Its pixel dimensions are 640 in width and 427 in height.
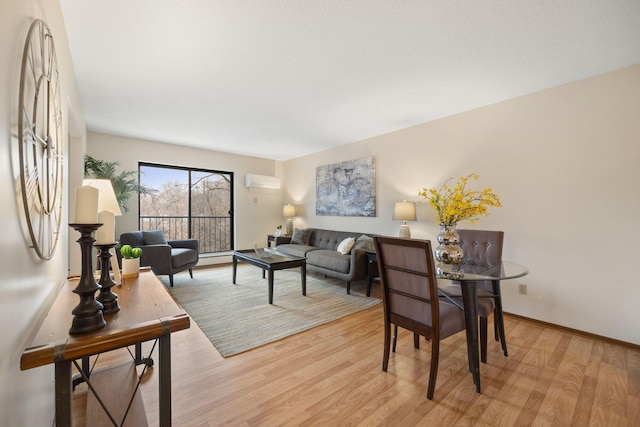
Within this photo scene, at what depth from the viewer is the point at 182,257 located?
394cm

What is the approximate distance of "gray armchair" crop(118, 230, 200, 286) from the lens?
359cm

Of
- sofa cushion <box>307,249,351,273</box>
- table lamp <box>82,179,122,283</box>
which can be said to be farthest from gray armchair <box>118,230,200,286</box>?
table lamp <box>82,179,122,283</box>

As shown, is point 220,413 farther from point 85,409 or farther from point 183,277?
point 183,277

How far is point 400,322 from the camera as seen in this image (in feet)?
6.06

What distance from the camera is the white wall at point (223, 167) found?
4336 mm

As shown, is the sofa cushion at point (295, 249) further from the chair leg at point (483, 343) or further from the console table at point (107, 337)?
the console table at point (107, 337)

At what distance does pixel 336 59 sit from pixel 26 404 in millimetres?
2599

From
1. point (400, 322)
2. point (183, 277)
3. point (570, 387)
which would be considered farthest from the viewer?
point (183, 277)

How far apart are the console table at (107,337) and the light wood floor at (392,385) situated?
0.69 m

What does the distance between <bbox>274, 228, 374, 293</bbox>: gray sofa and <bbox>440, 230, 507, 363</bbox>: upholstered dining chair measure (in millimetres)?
1412

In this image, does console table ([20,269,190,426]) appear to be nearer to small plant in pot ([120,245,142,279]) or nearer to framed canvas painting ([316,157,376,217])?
small plant in pot ([120,245,142,279])

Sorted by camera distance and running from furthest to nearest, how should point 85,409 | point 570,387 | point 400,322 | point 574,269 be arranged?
point 574,269 < point 400,322 < point 570,387 < point 85,409

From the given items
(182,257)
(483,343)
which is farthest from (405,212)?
(182,257)

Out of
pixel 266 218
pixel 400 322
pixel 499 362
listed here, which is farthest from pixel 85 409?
pixel 266 218
